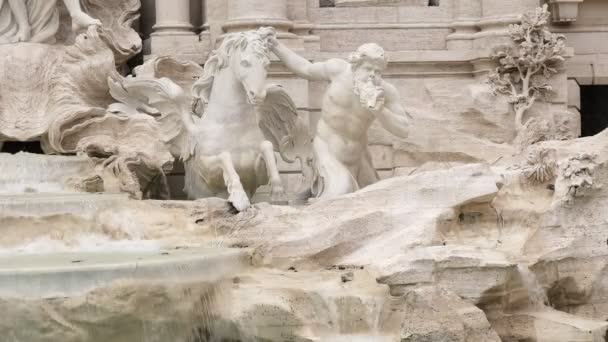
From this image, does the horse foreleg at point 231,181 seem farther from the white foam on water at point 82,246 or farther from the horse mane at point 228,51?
the white foam on water at point 82,246

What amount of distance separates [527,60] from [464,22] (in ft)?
2.85

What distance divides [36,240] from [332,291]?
218 centimetres

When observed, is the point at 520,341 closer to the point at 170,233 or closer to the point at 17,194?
the point at 170,233

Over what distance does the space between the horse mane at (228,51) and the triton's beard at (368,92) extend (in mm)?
743

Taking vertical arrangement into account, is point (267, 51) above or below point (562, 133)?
above

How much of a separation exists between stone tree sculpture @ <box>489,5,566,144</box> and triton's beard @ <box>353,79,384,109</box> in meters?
2.98

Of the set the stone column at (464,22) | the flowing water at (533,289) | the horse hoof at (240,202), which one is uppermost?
the stone column at (464,22)

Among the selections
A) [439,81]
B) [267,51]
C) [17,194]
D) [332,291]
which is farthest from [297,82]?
[332,291]

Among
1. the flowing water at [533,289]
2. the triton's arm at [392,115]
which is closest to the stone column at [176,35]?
the triton's arm at [392,115]

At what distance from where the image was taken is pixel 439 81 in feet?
42.1

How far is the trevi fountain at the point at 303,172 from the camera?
812 centimetres

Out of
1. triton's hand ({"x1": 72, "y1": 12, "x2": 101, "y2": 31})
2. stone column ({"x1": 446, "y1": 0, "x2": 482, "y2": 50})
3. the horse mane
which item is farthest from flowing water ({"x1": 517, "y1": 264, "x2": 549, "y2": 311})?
triton's hand ({"x1": 72, "y1": 12, "x2": 101, "y2": 31})

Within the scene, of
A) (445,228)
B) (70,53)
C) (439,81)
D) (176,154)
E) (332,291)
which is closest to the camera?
(332,291)

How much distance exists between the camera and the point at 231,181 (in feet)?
32.4
